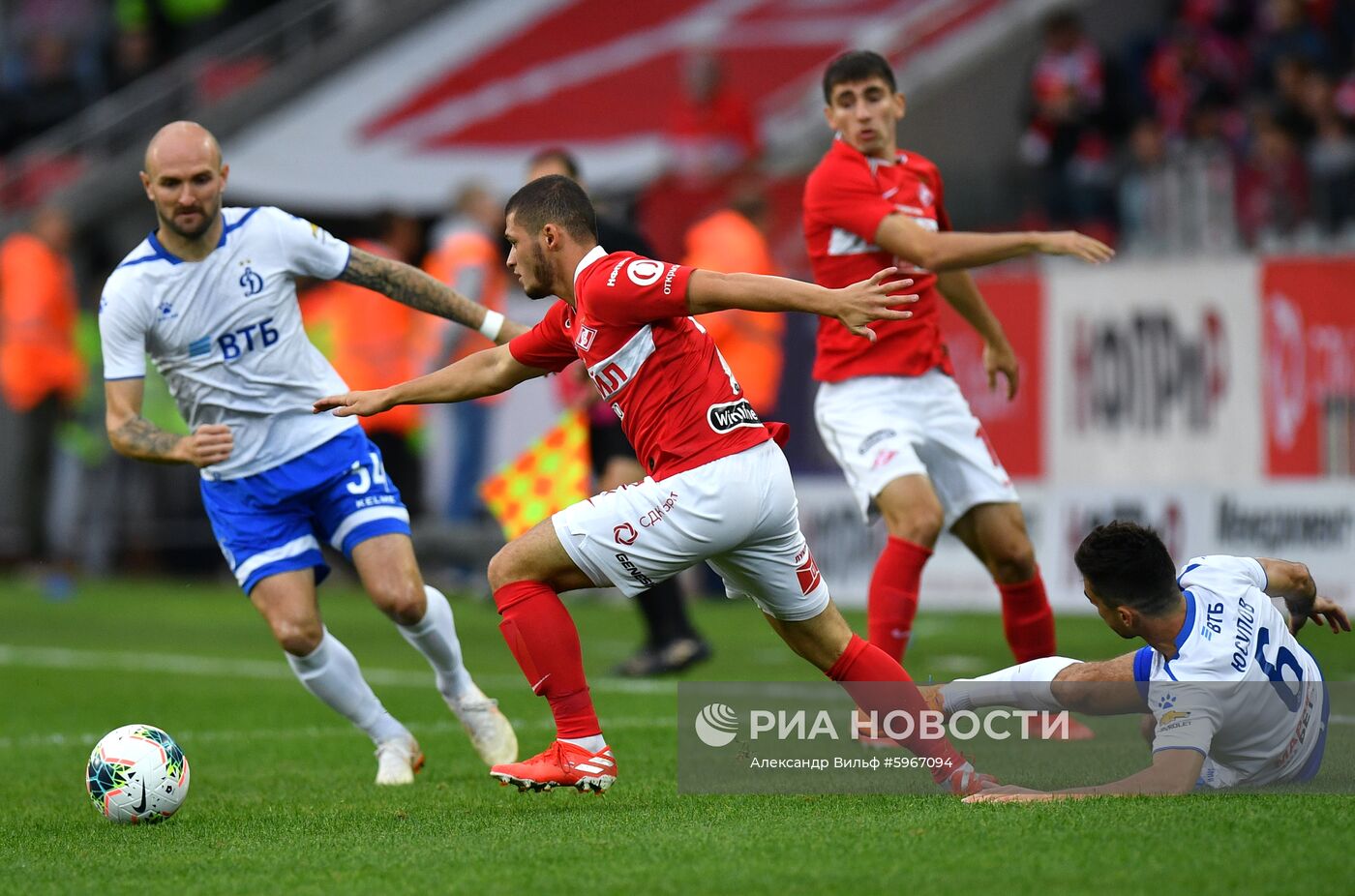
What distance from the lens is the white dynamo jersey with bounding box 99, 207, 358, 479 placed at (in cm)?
681

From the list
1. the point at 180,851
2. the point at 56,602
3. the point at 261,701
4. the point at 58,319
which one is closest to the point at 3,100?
the point at 58,319

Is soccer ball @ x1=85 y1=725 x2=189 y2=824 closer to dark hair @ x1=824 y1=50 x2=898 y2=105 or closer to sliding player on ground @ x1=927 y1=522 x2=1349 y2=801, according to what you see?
sliding player on ground @ x1=927 y1=522 x2=1349 y2=801

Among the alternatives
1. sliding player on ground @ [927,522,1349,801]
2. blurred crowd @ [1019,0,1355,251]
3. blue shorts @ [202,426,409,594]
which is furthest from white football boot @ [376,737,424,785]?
blurred crowd @ [1019,0,1355,251]

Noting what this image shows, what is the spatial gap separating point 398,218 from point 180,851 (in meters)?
9.51

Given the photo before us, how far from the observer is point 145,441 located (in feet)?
21.4

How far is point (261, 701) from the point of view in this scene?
9.62 metres

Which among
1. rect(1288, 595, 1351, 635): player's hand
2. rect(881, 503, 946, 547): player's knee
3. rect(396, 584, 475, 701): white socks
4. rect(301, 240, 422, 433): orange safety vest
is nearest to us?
rect(1288, 595, 1351, 635): player's hand

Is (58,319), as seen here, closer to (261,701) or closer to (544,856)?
(261,701)

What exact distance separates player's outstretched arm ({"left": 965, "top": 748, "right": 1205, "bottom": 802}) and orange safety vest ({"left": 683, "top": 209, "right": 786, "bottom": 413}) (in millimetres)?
6806

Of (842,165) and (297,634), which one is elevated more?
(842,165)

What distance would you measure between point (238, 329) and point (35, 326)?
1127cm

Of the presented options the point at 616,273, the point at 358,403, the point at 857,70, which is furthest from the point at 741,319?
the point at 616,273

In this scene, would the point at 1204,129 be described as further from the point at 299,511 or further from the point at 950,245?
the point at 299,511

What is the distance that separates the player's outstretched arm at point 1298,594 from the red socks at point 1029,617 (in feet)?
5.23
